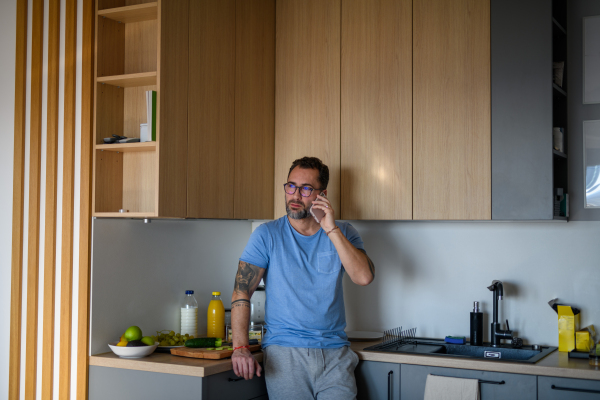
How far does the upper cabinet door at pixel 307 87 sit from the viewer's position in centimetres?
297

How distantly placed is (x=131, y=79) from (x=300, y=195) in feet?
2.82

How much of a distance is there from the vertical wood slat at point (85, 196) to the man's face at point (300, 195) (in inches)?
32.9

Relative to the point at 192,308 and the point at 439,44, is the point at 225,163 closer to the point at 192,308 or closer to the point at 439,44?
the point at 192,308

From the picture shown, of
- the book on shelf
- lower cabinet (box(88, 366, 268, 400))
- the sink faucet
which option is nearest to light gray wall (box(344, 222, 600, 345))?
the sink faucet

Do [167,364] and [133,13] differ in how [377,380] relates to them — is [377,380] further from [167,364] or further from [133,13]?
[133,13]

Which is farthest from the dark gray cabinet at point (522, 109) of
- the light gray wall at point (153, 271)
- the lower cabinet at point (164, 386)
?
the light gray wall at point (153, 271)

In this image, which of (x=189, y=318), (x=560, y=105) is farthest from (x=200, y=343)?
(x=560, y=105)

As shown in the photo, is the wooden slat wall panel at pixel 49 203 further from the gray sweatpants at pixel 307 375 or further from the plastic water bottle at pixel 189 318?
the gray sweatpants at pixel 307 375

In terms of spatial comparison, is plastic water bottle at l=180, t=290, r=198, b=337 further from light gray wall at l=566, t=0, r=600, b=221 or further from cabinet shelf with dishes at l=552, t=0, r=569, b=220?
light gray wall at l=566, t=0, r=600, b=221

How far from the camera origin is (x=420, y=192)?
2.74 metres

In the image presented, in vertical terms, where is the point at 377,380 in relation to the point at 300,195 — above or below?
below

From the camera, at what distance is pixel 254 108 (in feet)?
9.83

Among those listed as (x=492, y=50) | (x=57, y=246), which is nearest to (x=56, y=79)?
(x=57, y=246)

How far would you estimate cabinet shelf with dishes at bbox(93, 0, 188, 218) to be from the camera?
239 cm
